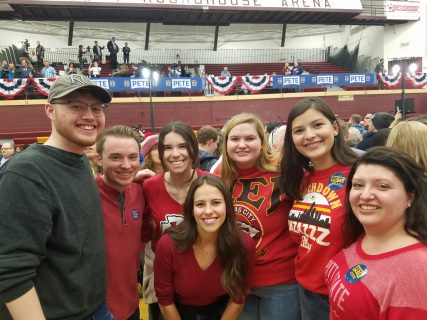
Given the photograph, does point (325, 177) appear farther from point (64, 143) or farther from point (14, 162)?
point (14, 162)

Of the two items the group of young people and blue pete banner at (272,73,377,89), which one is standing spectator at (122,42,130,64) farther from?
the group of young people

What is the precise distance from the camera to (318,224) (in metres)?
1.82

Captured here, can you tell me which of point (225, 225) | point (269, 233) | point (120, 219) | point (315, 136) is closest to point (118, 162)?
point (120, 219)

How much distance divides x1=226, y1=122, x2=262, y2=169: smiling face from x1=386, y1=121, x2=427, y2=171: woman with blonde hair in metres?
0.82

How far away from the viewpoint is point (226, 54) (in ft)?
77.7

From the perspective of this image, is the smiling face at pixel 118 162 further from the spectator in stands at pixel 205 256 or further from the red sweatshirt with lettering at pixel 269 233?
the red sweatshirt with lettering at pixel 269 233

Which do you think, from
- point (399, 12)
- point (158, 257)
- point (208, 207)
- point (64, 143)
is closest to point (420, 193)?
point (208, 207)

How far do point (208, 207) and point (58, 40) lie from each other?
2271cm

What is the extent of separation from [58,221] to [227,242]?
3.21 feet

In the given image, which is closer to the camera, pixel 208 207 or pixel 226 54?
pixel 208 207

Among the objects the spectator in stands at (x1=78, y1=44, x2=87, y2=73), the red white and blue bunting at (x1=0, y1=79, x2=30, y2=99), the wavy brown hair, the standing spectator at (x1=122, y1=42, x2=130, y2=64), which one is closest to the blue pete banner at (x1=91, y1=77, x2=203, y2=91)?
the red white and blue bunting at (x1=0, y1=79, x2=30, y2=99)

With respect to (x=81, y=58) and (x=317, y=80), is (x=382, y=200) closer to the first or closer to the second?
(x=317, y=80)

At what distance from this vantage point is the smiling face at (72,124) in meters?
1.52

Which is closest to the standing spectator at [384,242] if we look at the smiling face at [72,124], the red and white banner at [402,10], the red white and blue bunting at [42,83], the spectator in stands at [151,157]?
the smiling face at [72,124]
